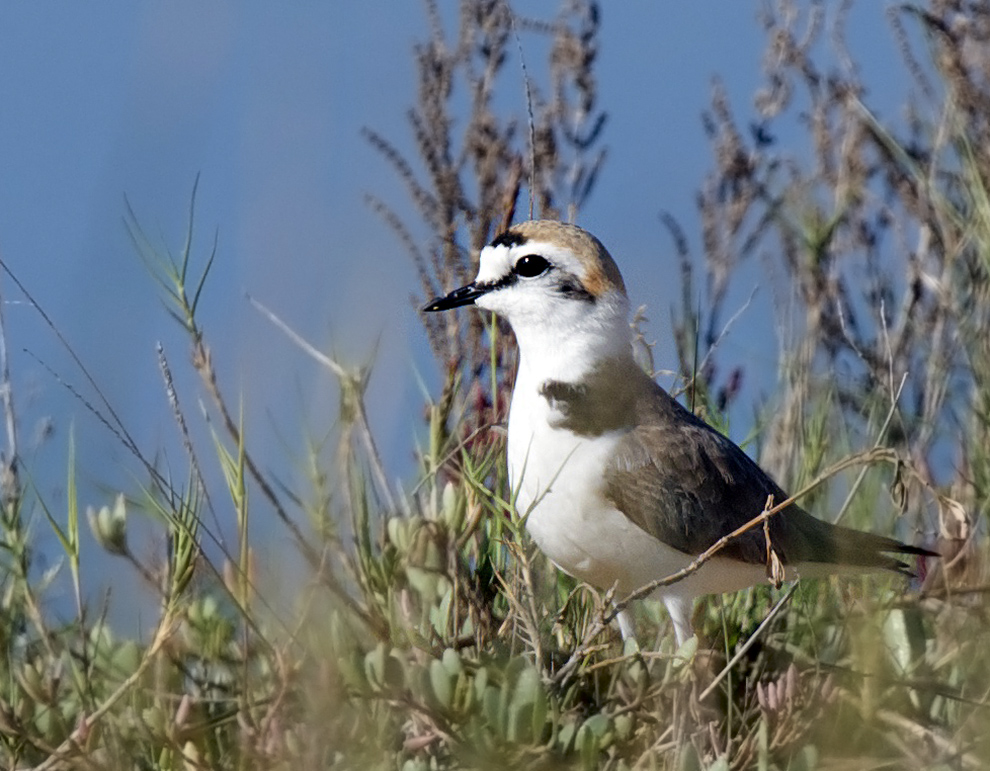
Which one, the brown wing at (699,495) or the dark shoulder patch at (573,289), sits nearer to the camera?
the brown wing at (699,495)

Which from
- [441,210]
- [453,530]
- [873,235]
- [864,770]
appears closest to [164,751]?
[453,530]

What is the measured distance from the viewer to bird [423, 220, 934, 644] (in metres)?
3.34

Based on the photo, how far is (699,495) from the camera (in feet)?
11.5

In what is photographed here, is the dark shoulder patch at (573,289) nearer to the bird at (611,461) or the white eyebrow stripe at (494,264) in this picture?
the bird at (611,461)

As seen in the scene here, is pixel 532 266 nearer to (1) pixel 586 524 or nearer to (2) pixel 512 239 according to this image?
(2) pixel 512 239

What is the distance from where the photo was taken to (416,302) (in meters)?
3.78

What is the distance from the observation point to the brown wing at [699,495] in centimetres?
338

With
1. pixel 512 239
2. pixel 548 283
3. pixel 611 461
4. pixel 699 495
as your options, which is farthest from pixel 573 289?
pixel 699 495

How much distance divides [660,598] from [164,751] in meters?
1.21

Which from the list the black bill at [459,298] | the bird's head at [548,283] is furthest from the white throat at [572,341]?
the black bill at [459,298]

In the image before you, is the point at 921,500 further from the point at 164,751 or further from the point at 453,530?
the point at 164,751

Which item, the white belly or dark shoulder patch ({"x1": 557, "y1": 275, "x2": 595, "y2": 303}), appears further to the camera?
dark shoulder patch ({"x1": 557, "y1": 275, "x2": 595, "y2": 303})

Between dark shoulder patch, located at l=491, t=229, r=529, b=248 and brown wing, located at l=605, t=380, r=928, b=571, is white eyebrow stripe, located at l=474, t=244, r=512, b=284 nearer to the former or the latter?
dark shoulder patch, located at l=491, t=229, r=529, b=248

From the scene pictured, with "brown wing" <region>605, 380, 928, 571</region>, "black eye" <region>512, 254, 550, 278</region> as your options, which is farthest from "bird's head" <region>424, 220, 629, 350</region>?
"brown wing" <region>605, 380, 928, 571</region>
